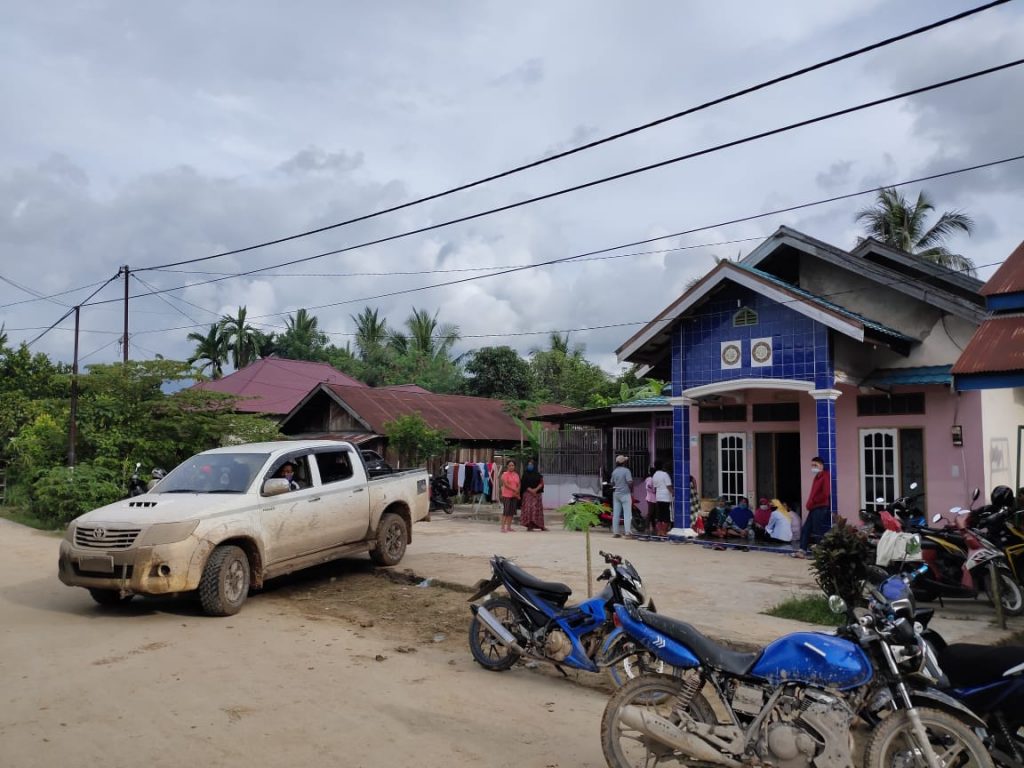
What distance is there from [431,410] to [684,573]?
56.6ft

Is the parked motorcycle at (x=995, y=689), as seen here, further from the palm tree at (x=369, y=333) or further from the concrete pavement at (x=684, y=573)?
the palm tree at (x=369, y=333)

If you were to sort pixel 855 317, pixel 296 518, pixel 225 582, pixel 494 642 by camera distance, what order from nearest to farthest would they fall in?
pixel 494 642 < pixel 225 582 < pixel 296 518 < pixel 855 317

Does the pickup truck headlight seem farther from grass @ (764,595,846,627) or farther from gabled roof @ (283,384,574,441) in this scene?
gabled roof @ (283,384,574,441)

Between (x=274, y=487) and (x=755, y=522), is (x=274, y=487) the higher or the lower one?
the higher one

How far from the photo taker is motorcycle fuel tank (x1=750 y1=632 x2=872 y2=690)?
4.12 m

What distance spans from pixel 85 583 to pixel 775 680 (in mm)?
7225

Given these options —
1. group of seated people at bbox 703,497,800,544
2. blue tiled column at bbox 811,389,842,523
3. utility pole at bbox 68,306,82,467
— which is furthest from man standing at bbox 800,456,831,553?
utility pole at bbox 68,306,82,467

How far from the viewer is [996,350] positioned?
800 cm

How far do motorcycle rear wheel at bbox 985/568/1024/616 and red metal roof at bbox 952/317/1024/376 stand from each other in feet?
8.02

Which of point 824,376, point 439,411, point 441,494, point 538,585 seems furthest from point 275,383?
point 538,585

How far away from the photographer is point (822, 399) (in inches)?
543

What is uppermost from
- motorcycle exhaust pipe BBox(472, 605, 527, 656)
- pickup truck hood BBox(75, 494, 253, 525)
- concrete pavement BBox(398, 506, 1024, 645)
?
pickup truck hood BBox(75, 494, 253, 525)

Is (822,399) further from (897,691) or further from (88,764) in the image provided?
(88,764)

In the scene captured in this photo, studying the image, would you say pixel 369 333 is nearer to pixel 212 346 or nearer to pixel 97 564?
pixel 212 346
